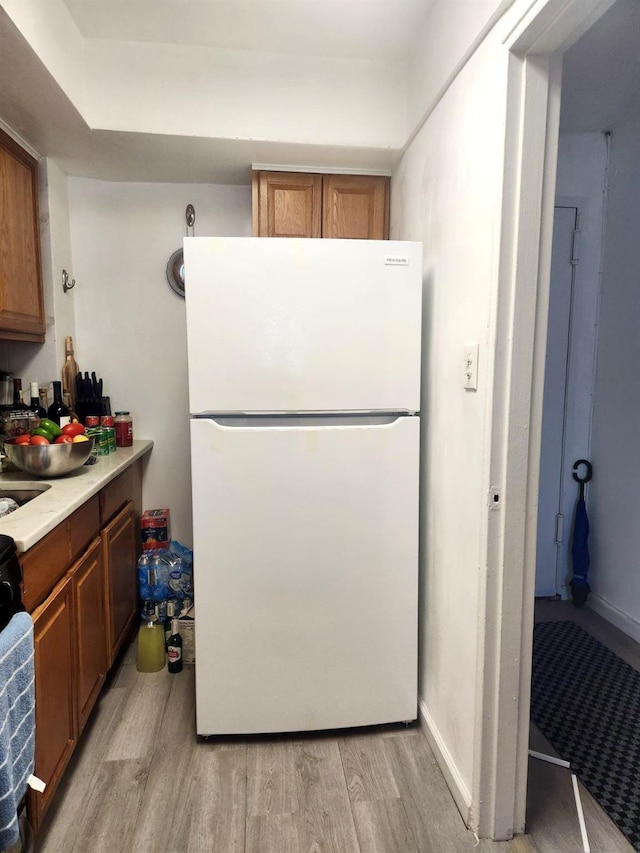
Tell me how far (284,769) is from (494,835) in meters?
0.62

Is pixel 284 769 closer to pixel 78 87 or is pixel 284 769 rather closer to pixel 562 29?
pixel 562 29

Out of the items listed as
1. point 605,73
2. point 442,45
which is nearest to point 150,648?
point 442,45

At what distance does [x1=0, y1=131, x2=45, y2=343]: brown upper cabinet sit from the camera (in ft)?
5.94

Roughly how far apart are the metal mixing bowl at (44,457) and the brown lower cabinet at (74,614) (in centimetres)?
16

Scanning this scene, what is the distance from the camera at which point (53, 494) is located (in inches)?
58.6

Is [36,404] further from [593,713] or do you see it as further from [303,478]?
[593,713]

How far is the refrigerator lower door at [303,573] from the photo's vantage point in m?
1.57

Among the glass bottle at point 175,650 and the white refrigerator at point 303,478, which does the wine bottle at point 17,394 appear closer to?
the white refrigerator at point 303,478

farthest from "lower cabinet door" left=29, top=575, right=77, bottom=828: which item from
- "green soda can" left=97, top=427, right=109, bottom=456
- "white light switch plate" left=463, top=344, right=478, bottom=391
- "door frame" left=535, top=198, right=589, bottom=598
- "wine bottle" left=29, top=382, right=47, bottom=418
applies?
"door frame" left=535, top=198, right=589, bottom=598

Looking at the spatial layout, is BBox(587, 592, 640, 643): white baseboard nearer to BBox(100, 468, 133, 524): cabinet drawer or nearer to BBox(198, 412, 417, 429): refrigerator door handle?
BBox(198, 412, 417, 429): refrigerator door handle

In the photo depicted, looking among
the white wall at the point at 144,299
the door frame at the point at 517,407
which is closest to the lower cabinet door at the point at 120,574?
the white wall at the point at 144,299

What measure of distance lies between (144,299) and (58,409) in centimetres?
70

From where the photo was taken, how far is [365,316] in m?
1.57

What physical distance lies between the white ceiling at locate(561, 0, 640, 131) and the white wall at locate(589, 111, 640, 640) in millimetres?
162
